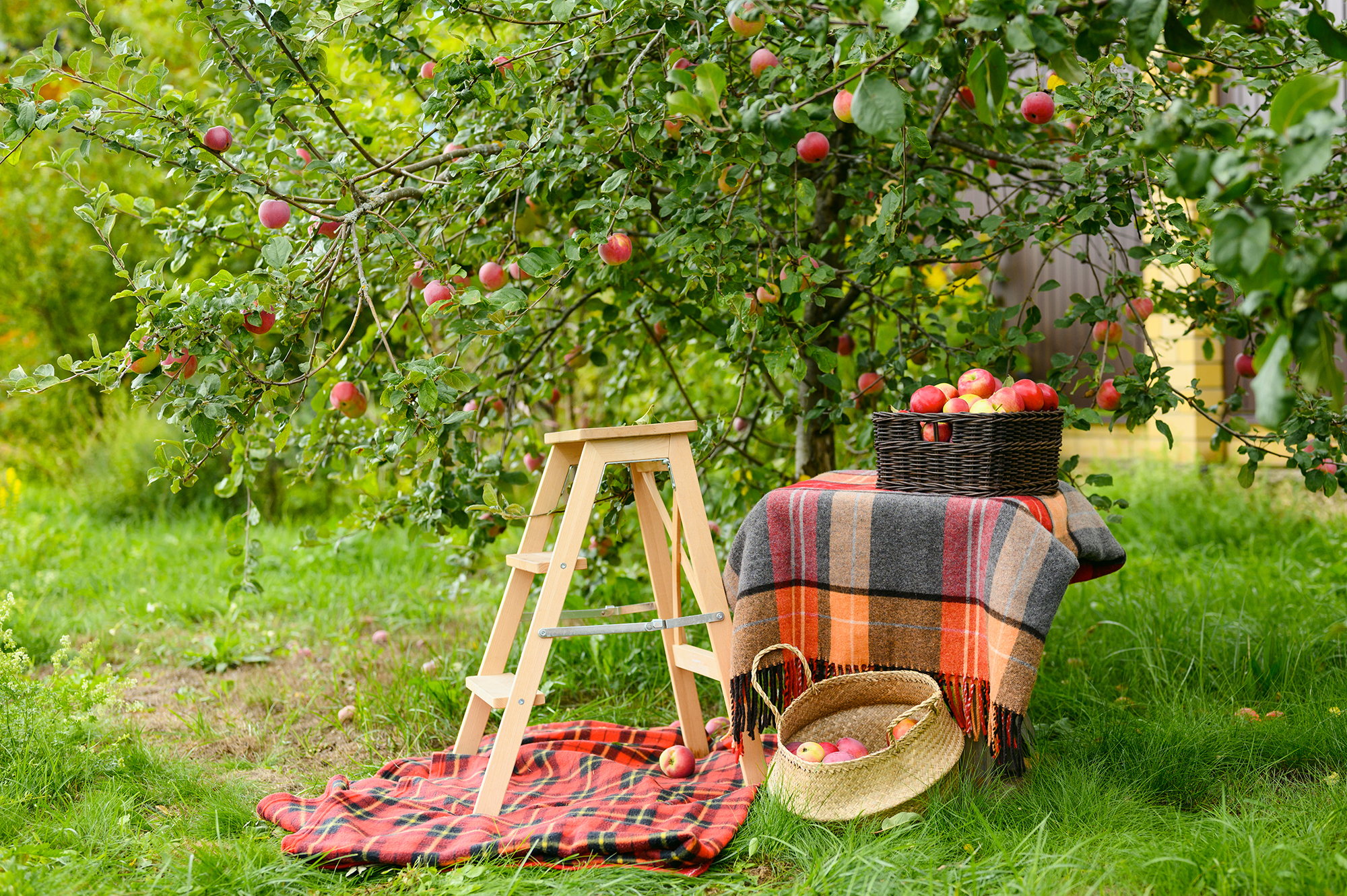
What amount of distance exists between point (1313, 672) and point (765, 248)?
6.08 ft

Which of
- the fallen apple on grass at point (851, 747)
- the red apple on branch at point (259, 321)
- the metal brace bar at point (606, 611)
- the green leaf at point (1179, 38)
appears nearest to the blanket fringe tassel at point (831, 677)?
the fallen apple on grass at point (851, 747)

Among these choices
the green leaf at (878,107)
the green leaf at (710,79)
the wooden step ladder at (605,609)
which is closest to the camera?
the green leaf at (878,107)

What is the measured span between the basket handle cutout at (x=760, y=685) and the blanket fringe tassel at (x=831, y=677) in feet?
0.10

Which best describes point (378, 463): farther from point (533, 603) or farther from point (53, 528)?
point (53, 528)

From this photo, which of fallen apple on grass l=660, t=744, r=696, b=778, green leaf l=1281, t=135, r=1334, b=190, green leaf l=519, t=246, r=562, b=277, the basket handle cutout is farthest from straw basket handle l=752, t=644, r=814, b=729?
green leaf l=1281, t=135, r=1334, b=190

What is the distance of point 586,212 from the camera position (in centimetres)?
278

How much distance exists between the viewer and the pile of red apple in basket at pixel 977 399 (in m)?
2.03

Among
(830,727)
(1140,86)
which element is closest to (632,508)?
(830,727)

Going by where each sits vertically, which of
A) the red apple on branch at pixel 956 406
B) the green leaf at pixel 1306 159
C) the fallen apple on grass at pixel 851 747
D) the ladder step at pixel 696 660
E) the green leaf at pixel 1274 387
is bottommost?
the fallen apple on grass at pixel 851 747

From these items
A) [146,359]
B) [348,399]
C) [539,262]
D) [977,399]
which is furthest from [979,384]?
[146,359]

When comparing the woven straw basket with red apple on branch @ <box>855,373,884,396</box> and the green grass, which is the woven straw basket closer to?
the green grass

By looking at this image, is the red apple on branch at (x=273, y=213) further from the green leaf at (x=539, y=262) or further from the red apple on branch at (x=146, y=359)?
the green leaf at (x=539, y=262)

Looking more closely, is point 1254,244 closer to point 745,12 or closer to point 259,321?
point 745,12

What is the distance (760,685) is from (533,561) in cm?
59
